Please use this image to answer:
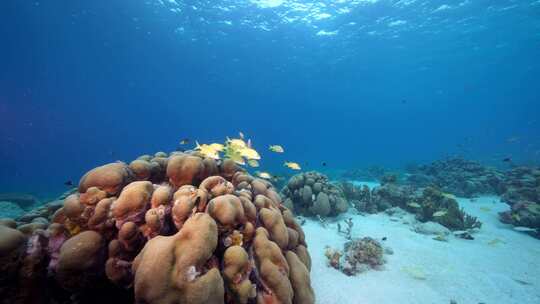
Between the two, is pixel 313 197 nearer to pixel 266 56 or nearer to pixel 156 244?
pixel 156 244

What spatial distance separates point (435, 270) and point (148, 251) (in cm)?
654

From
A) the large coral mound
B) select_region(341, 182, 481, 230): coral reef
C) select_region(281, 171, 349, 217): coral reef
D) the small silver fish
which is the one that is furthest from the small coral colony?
the small silver fish

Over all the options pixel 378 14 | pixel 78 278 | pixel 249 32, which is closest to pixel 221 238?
pixel 78 278

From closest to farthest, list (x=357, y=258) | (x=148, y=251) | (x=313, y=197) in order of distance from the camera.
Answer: (x=148, y=251) < (x=357, y=258) < (x=313, y=197)

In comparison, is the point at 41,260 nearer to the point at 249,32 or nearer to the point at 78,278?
the point at 78,278

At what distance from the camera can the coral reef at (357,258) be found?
18.7ft

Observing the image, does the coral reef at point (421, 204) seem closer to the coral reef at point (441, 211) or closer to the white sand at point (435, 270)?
the coral reef at point (441, 211)

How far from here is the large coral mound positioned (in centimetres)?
247

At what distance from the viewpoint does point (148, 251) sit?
8.22ft

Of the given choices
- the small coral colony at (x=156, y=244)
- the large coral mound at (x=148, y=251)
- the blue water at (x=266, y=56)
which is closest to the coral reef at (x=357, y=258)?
the small coral colony at (x=156, y=244)

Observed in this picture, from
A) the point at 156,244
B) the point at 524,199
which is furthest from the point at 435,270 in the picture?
the point at 524,199

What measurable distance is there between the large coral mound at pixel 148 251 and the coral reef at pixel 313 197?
5.39 m

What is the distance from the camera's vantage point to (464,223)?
8.79m

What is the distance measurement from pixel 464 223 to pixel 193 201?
33.4 feet
